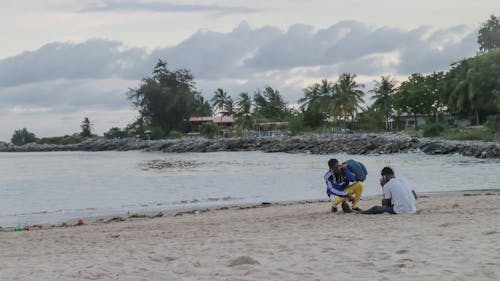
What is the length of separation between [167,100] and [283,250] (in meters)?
112

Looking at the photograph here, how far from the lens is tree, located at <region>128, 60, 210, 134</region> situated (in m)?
118

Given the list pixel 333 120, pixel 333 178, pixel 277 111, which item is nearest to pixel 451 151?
pixel 333 178

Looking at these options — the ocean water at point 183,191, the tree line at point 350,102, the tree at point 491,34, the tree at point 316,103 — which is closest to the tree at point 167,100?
the tree line at point 350,102

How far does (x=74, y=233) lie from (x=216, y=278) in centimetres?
678

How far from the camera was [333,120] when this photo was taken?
95.6 meters

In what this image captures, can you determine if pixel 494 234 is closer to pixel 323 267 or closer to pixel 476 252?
pixel 476 252

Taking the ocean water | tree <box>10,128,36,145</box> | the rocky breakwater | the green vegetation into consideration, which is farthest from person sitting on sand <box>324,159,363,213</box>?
tree <box>10,128,36,145</box>

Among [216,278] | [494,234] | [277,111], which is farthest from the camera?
[277,111]

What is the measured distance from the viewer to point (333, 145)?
62250 millimetres

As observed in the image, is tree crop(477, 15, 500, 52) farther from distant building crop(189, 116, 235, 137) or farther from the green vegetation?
the green vegetation

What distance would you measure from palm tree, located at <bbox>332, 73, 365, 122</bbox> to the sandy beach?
254ft

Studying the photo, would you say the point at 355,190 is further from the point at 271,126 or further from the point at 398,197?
the point at 271,126

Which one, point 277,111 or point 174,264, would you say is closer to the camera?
point 174,264

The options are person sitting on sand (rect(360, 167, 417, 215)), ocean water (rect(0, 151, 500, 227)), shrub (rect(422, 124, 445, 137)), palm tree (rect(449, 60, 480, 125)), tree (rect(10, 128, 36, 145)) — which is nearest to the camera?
person sitting on sand (rect(360, 167, 417, 215))
